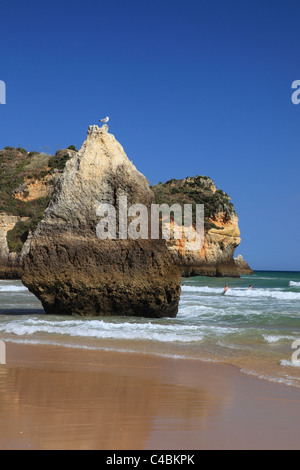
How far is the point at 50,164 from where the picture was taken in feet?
190

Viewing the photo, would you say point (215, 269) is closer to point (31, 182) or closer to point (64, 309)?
point (31, 182)

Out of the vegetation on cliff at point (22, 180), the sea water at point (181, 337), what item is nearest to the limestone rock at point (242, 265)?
the vegetation on cliff at point (22, 180)

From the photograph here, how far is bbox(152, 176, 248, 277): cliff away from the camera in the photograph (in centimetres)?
5369

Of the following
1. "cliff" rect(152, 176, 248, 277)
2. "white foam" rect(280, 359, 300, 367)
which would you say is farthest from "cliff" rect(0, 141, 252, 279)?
"white foam" rect(280, 359, 300, 367)

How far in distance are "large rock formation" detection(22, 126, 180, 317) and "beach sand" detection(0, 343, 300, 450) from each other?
4572 mm

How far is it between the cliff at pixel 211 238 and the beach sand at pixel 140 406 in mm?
44358

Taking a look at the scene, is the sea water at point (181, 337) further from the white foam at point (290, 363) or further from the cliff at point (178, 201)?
the cliff at point (178, 201)

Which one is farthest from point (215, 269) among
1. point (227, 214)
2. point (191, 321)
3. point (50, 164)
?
point (191, 321)

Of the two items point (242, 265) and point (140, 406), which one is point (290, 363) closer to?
point (140, 406)

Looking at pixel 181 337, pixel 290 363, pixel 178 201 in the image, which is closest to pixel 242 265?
pixel 178 201

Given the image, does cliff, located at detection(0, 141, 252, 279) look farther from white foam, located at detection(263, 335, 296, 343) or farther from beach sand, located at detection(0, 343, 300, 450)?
beach sand, located at detection(0, 343, 300, 450)

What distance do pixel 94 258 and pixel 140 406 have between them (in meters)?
7.32

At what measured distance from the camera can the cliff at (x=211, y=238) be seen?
53688 mm

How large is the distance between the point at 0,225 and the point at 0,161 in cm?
2236
